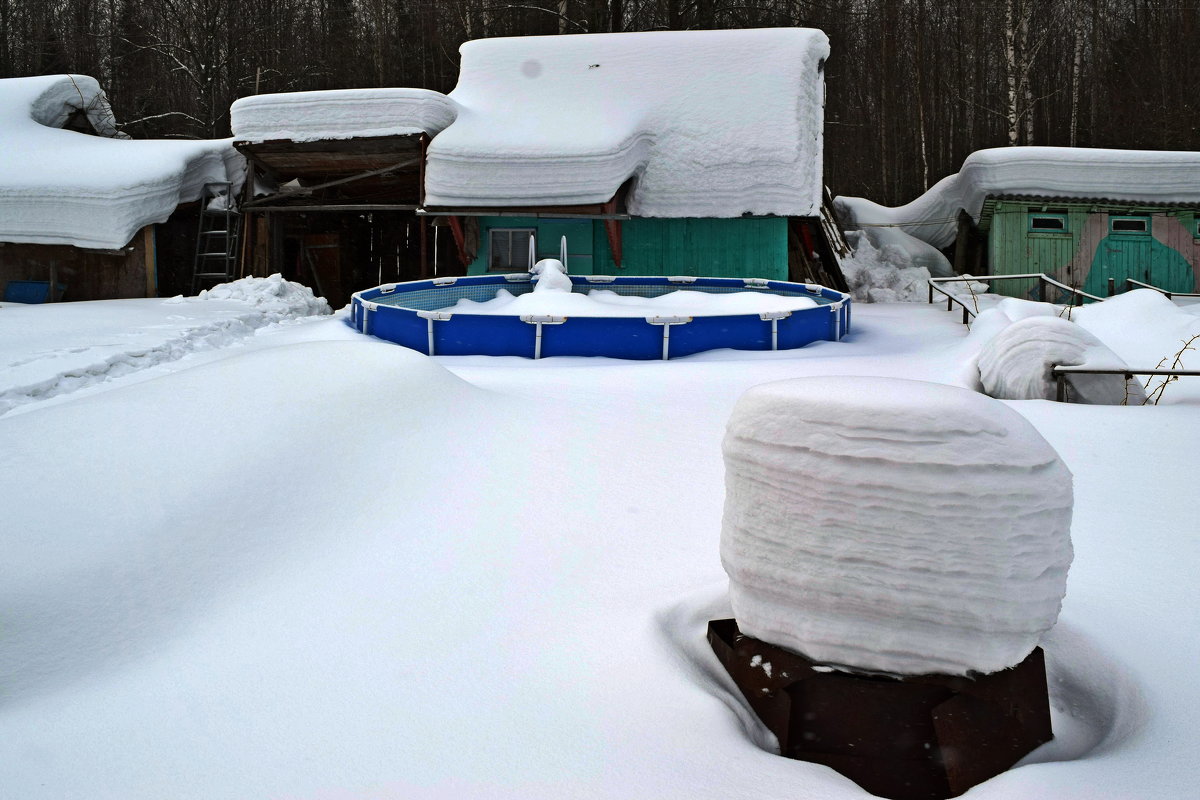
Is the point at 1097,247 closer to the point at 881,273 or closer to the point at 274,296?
the point at 881,273

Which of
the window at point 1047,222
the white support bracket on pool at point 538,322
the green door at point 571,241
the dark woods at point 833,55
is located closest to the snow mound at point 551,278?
the green door at point 571,241

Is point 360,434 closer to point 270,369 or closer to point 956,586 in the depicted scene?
point 270,369

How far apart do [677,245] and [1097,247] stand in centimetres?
731

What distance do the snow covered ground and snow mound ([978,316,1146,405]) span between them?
1.50 ft

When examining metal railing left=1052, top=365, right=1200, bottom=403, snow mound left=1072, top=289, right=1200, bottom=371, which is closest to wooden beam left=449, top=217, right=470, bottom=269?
snow mound left=1072, top=289, right=1200, bottom=371

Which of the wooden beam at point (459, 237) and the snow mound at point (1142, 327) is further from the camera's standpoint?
the wooden beam at point (459, 237)

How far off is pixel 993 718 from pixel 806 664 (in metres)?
0.53

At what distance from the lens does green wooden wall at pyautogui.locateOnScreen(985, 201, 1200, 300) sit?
16.8m

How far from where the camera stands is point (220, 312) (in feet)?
39.9

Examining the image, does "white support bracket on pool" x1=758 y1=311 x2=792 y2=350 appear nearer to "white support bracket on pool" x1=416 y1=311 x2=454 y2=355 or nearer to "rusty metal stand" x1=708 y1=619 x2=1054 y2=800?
"white support bracket on pool" x1=416 y1=311 x2=454 y2=355

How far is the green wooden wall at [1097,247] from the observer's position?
55.1 ft

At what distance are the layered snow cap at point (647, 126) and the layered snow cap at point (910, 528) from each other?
1178 cm

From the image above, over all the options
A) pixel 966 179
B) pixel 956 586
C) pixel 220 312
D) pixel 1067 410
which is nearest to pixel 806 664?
pixel 956 586

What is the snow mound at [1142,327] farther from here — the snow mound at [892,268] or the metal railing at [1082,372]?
the snow mound at [892,268]
